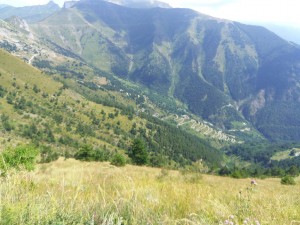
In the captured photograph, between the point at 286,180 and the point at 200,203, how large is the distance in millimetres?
32089

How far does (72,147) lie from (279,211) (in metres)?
181

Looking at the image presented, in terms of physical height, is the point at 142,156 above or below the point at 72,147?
above

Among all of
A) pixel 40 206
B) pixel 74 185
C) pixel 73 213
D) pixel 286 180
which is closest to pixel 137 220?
pixel 73 213

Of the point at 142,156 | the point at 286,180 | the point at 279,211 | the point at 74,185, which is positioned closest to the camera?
the point at 279,211

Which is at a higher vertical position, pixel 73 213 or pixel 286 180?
pixel 73 213

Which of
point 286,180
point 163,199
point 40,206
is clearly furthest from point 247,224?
point 286,180

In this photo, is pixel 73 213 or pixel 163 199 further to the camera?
pixel 163 199

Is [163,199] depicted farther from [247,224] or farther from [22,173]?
[22,173]

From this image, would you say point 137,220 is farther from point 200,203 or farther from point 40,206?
point 200,203

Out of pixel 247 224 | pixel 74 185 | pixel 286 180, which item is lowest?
pixel 286 180

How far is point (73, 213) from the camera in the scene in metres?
4.38

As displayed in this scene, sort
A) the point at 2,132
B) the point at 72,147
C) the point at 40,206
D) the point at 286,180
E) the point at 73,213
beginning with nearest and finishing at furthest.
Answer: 1. the point at 40,206
2. the point at 73,213
3. the point at 286,180
4. the point at 2,132
5. the point at 72,147

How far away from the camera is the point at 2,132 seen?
162375 millimetres

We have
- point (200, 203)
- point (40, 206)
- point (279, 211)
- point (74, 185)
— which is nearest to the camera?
point (40, 206)
